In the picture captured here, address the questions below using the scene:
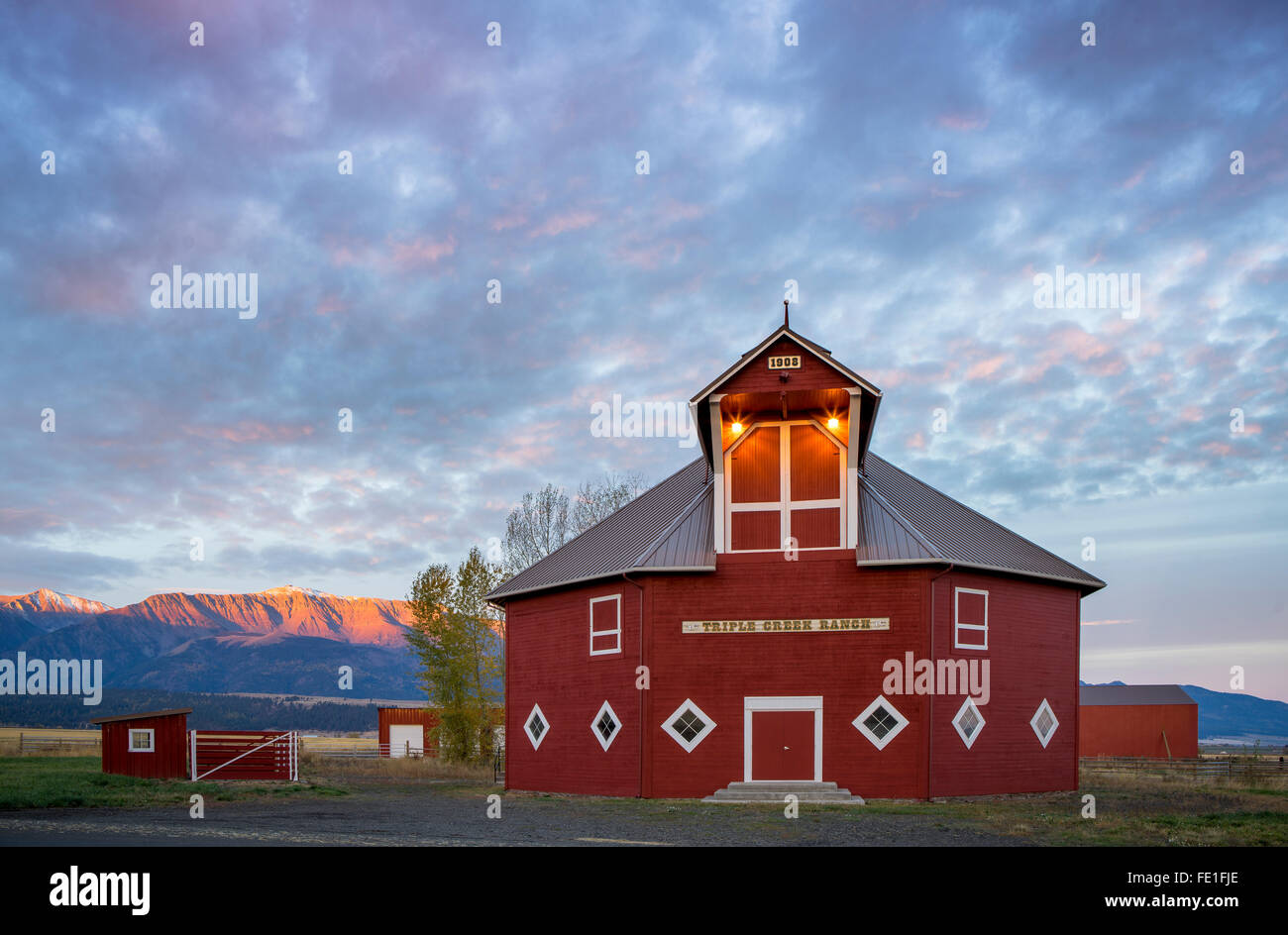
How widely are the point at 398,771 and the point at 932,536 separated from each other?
25972 mm

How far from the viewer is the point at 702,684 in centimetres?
2612

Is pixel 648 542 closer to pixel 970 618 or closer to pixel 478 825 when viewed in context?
pixel 970 618

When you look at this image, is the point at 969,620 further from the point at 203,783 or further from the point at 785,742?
the point at 203,783

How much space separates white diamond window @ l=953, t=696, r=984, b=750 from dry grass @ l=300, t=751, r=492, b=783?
17.6 meters

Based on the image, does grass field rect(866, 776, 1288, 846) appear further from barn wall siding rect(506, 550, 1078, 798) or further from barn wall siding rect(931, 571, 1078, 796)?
barn wall siding rect(506, 550, 1078, 798)

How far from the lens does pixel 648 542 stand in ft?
95.0

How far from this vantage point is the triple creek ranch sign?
25.7 meters

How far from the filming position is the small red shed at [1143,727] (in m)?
62.7

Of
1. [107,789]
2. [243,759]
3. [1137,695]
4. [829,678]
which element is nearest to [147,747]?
[243,759]

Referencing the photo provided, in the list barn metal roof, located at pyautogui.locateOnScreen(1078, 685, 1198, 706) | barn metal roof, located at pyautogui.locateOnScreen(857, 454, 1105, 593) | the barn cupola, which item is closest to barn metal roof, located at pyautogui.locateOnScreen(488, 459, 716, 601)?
the barn cupola

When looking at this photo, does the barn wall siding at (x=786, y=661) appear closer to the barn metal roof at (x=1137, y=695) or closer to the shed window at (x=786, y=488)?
the shed window at (x=786, y=488)

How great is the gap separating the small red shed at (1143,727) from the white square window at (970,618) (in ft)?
133

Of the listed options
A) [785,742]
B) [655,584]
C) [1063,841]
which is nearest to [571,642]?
[655,584]
